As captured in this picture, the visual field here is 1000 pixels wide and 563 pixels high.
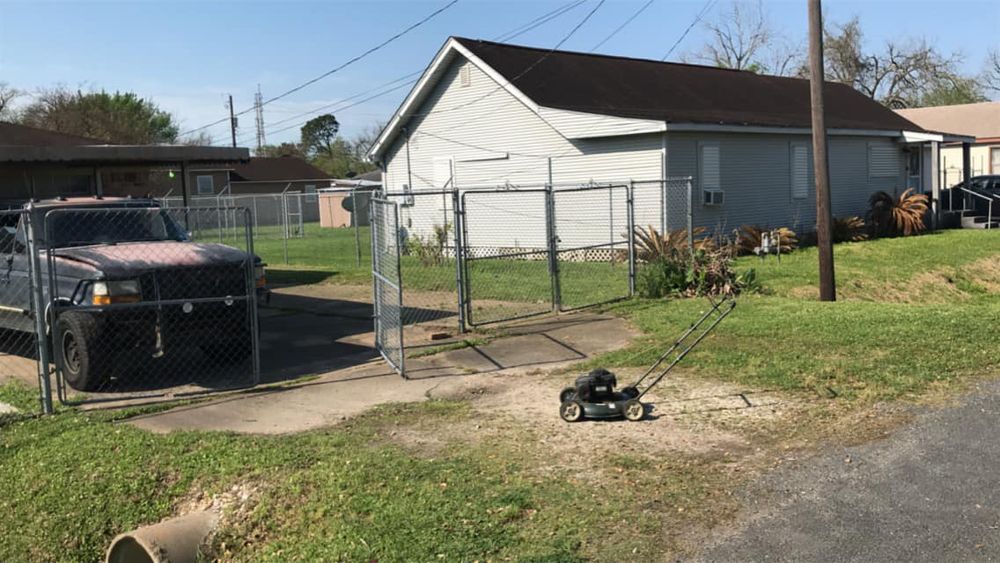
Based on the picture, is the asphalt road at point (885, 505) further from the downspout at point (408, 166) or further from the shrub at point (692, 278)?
the downspout at point (408, 166)

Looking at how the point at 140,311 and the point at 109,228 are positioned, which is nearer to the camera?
the point at 140,311

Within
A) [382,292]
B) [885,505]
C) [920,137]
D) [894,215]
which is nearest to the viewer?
[885,505]

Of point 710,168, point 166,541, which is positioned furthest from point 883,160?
point 166,541

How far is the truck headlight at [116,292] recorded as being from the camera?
7715mm

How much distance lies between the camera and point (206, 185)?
49.9 m

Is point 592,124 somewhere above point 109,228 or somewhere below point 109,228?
above

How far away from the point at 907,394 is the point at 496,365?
149 inches

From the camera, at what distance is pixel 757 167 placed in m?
21.1

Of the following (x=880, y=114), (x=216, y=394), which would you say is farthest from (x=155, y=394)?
(x=880, y=114)

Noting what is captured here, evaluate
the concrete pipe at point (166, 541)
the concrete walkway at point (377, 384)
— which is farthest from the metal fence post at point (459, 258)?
the concrete pipe at point (166, 541)

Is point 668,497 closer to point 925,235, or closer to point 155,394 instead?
point 155,394

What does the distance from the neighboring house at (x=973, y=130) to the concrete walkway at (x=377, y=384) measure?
35231 millimetres

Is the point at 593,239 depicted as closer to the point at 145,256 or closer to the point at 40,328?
the point at 145,256

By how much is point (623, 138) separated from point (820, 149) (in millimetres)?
7112
